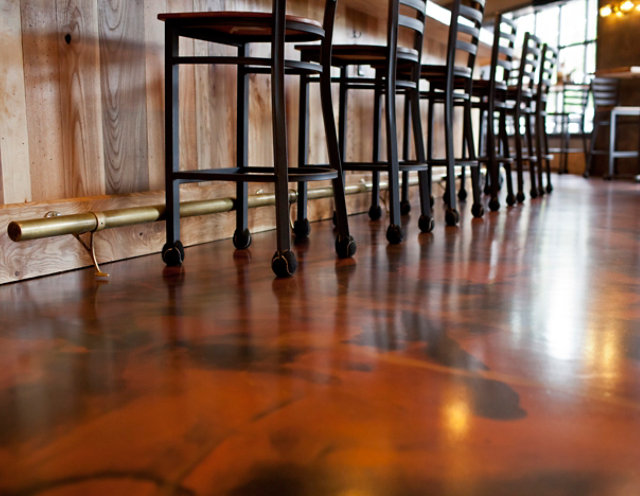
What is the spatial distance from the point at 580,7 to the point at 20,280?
985 centimetres

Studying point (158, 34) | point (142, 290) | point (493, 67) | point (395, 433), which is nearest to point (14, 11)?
point (158, 34)

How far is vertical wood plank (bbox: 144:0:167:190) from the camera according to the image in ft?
7.32

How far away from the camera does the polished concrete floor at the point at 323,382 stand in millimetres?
765

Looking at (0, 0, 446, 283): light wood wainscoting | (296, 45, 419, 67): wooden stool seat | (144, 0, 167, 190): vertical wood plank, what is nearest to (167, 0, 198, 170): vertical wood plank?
(0, 0, 446, 283): light wood wainscoting

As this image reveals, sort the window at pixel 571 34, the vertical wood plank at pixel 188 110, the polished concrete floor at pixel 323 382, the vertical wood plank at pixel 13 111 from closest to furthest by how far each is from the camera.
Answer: the polished concrete floor at pixel 323 382
the vertical wood plank at pixel 13 111
the vertical wood plank at pixel 188 110
the window at pixel 571 34

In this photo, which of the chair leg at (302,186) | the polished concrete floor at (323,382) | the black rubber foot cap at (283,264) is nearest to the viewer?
the polished concrete floor at (323,382)

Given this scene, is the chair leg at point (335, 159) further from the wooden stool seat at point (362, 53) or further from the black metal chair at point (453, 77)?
the black metal chair at point (453, 77)

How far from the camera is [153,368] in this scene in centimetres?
112

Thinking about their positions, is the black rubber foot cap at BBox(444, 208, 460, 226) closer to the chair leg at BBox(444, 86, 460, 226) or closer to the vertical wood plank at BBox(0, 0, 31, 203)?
the chair leg at BBox(444, 86, 460, 226)

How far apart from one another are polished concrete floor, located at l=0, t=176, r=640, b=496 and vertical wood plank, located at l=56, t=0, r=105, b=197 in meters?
0.29

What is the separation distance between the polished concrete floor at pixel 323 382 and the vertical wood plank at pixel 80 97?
0.29 meters

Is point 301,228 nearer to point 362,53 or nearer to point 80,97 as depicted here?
point 362,53

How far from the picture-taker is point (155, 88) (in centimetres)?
227

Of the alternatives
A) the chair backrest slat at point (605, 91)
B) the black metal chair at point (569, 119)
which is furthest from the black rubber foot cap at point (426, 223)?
the black metal chair at point (569, 119)
